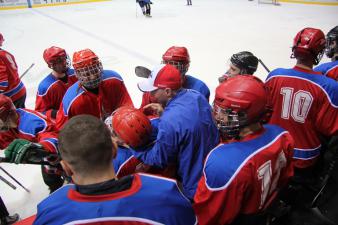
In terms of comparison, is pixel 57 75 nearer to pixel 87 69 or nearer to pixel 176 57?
pixel 87 69

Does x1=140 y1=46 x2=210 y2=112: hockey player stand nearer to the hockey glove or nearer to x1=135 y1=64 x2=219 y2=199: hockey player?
x1=135 y1=64 x2=219 y2=199: hockey player

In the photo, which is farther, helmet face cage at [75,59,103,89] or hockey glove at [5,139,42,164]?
helmet face cage at [75,59,103,89]

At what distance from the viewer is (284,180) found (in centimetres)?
141

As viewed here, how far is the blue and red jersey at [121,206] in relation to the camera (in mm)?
844

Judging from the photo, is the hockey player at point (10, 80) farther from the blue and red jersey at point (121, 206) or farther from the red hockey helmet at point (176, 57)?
the blue and red jersey at point (121, 206)

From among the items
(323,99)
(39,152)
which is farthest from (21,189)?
(323,99)

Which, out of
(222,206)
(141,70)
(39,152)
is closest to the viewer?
(222,206)

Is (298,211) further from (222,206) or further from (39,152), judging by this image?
(39,152)

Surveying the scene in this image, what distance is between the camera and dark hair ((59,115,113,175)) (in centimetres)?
94

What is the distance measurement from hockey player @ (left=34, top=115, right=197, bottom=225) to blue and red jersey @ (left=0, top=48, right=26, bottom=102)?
2439 millimetres

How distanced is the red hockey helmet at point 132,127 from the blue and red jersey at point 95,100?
→ 2.64 ft

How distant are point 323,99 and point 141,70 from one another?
1.70 metres

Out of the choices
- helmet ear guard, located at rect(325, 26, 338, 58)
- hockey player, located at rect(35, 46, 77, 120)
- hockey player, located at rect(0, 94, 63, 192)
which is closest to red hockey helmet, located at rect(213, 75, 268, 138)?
hockey player, located at rect(0, 94, 63, 192)

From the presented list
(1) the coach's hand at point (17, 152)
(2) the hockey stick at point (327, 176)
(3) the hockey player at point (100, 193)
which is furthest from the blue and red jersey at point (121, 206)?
(2) the hockey stick at point (327, 176)
